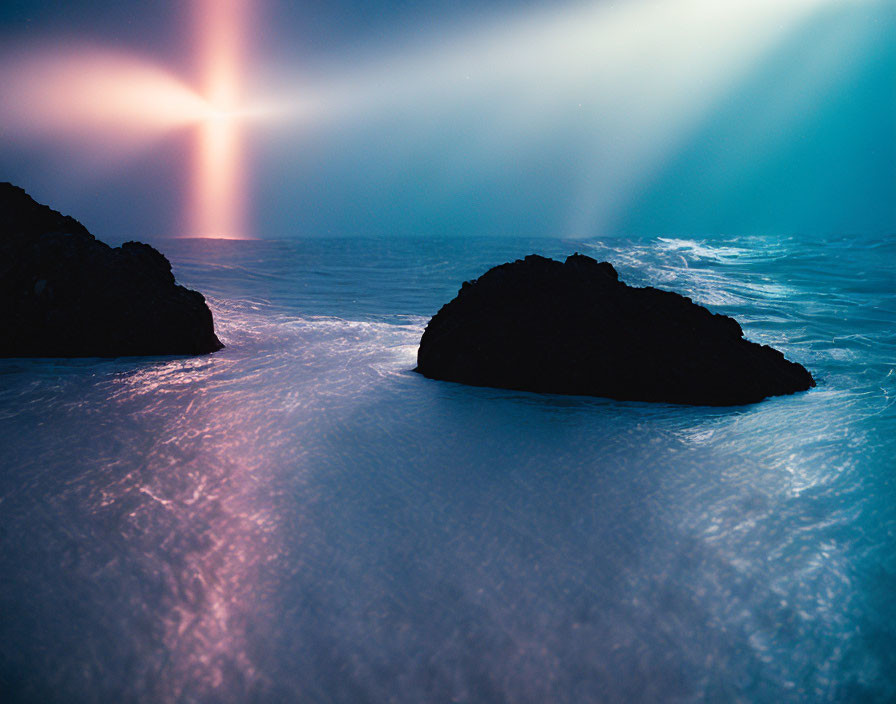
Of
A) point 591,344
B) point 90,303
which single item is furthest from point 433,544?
point 90,303

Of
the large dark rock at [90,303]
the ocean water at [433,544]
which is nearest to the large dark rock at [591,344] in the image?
the ocean water at [433,544]

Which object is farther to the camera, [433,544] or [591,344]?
[591,344]

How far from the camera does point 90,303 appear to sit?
3.86 m

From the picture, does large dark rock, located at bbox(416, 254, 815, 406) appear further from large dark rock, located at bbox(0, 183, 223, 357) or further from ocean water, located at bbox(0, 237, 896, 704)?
large dark rock, located at bbox(0, 183, 223, 357)

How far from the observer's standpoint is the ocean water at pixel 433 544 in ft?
3.83

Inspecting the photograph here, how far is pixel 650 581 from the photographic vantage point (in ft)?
4.74

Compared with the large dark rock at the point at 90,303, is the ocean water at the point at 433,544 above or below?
below

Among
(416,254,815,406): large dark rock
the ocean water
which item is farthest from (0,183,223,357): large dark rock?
(416,254,815,406): large dark rock

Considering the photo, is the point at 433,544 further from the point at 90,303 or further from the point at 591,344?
the point at 90,303

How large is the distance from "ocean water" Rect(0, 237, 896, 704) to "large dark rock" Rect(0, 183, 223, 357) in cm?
53

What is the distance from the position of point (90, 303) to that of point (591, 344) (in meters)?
3.42

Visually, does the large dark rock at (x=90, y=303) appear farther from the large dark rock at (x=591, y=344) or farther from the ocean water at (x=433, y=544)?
→ the large dark rock at (x=591, y=344)

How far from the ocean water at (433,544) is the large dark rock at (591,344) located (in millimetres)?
195

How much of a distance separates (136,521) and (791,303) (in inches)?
330
